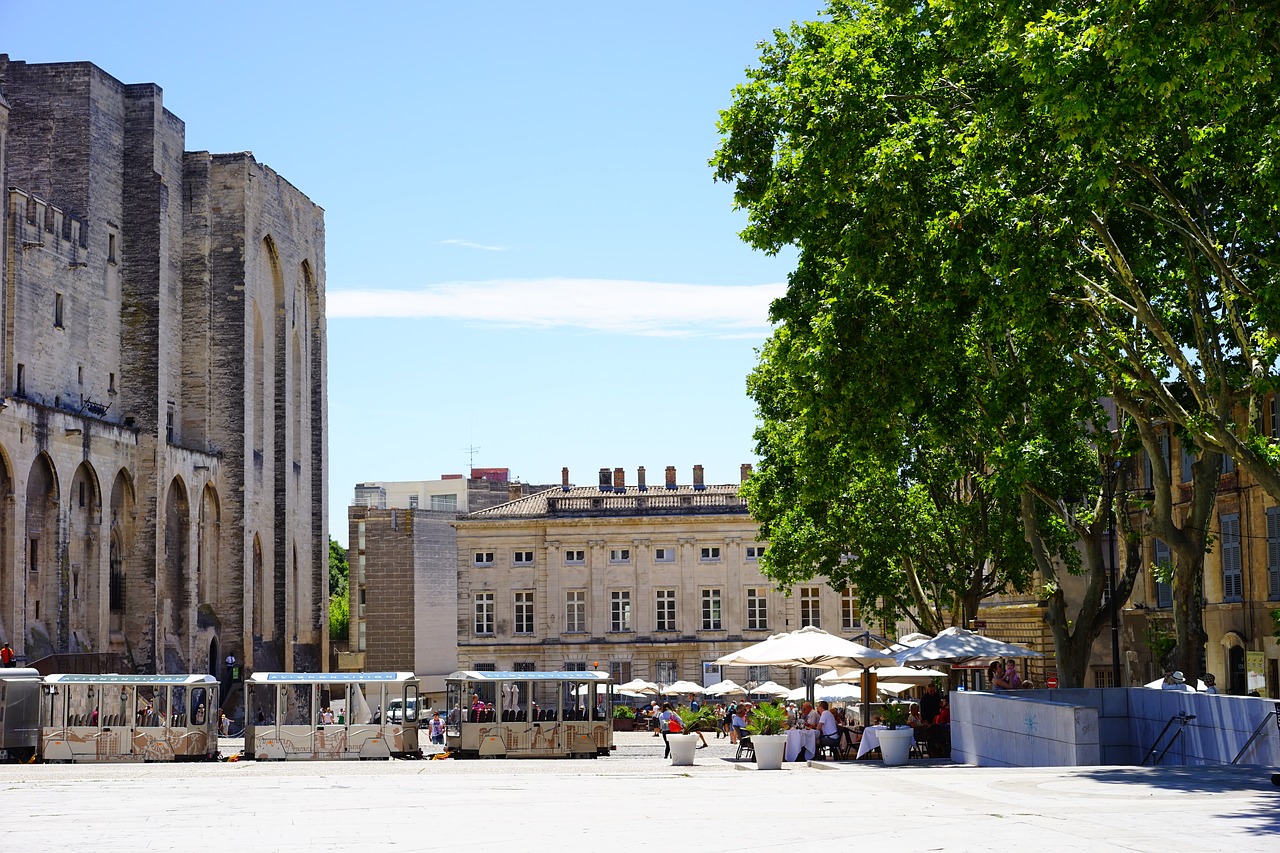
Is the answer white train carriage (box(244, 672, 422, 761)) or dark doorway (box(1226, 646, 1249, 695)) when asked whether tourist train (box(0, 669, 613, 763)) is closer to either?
white train carriage (box(244, 672, 422, 761))

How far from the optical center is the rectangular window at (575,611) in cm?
7369

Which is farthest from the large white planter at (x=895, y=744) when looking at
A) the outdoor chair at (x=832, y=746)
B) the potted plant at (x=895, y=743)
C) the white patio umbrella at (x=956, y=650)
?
the outdoor chair at (x=832, y=746)

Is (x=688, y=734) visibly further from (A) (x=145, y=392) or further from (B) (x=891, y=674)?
(A) (x=145, y=392)

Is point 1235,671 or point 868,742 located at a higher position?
point 1235,671

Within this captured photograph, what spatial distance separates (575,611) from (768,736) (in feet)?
160

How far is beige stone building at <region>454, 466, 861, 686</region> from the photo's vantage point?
73188 millimetres

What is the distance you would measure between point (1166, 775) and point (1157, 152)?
8483mm

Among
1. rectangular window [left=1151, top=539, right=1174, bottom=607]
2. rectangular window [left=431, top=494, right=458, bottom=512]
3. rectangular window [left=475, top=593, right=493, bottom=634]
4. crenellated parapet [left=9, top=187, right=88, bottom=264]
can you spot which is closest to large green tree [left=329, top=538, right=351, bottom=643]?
rectangular window [left=431, top=494, right=458, bottom=512]

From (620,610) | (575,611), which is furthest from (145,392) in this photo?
(620,610)

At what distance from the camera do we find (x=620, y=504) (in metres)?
75.6

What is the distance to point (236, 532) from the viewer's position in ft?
231

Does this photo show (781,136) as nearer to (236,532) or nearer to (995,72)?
(995,72)

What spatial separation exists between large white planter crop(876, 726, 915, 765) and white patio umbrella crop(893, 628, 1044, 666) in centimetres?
256

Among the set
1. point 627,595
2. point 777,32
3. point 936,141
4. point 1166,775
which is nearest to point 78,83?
point 627,595
